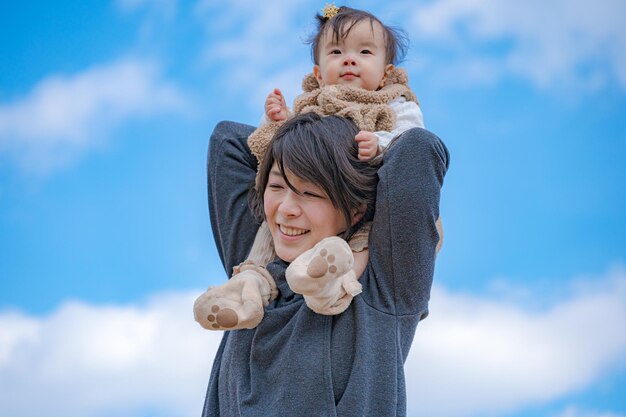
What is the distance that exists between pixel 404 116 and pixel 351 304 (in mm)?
732

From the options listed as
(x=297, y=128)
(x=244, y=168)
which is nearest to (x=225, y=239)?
(x=244, y=168)

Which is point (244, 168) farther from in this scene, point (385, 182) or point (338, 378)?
point (338, 378)

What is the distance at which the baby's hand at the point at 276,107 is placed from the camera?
301 centimetres

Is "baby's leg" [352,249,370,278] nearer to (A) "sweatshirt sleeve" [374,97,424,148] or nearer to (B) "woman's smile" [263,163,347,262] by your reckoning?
(B) "woman's smile" [263,163,347,262]

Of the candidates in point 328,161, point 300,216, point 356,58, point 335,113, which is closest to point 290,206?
point 300,216

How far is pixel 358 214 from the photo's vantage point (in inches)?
109

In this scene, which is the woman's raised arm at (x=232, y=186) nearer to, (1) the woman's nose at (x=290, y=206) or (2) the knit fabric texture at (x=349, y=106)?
(2) the knit fabric texture at (x=349, y=106)

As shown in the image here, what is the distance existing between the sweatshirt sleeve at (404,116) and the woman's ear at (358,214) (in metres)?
0.27

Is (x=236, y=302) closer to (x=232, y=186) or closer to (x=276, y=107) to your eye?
(x=232, y=186)

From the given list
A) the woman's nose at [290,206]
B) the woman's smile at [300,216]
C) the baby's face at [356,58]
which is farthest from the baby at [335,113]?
the woman's nose at [290,206]

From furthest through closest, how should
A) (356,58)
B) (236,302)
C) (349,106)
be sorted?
(356,58), (349,106), (236,302)

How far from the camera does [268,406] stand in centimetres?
258

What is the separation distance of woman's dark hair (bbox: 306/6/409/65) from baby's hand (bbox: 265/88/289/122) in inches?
11.9

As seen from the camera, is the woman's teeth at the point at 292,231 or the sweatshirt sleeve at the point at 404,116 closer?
the woman's teeth at the point at 292,231
